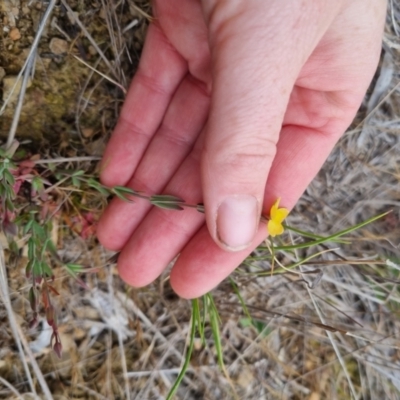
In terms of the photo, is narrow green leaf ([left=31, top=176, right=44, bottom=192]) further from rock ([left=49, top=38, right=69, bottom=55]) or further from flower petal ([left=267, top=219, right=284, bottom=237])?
flower petal ([left=267, top=219, right=284, bottom=237])

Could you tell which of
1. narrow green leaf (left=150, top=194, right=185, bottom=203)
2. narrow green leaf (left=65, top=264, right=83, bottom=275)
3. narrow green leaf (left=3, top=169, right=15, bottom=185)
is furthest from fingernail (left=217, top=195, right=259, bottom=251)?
narrow green leaf (left=3, top=169, right=15, bottom=185)

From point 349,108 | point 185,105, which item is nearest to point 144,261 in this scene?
point 185,105

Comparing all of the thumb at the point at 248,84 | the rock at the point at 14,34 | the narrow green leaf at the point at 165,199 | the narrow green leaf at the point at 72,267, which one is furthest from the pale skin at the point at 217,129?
the rock at the point at 14,34

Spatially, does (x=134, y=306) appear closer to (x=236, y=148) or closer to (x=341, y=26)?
(x=236, y=148)

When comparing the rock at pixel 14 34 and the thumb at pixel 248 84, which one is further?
the rock at pixel 14 34

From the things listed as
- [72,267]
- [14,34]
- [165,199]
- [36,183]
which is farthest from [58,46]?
[72,267]

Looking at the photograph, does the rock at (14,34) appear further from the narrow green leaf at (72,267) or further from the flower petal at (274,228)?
the flower petal at (274,228)
